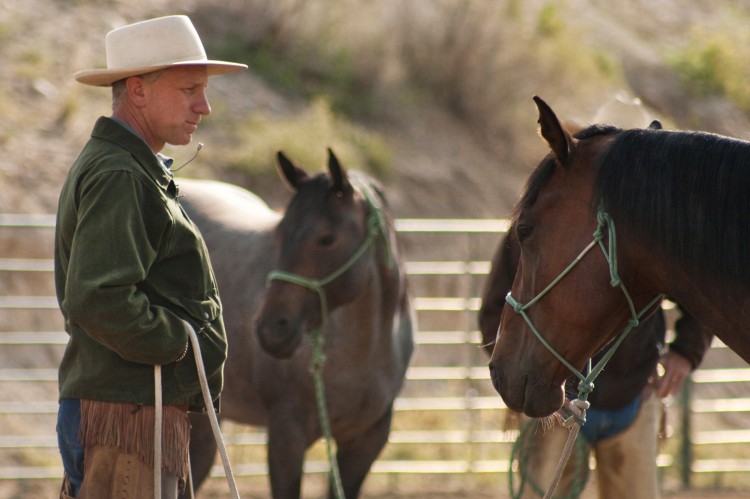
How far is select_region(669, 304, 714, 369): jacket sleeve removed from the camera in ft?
12.8

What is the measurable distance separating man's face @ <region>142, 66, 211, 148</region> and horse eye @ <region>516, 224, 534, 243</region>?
93 cm

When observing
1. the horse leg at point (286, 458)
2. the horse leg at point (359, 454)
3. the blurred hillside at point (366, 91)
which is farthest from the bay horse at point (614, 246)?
the blurred hillside at point (366, 91)

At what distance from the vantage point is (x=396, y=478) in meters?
7.47

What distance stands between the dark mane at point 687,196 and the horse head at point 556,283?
73 millimetres

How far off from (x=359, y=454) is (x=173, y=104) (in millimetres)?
2541

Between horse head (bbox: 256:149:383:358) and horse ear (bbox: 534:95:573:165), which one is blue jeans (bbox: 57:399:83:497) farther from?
horse head (bbox: 256:149:383:358)

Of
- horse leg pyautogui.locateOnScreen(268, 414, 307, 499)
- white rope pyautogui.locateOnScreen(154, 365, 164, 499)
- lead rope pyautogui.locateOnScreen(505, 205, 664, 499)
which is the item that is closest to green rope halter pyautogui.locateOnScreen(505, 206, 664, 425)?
lead rope pyautogui.locateOnScreen(505, 205, 664, 499)

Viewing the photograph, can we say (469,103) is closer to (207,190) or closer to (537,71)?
(537,71)

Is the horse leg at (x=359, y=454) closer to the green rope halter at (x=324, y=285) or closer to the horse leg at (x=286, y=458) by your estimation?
the green rope halter at (x=324, y=285)

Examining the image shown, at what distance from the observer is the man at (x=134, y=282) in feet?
8.43

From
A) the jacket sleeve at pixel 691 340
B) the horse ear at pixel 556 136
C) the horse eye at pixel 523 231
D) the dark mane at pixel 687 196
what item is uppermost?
the horse ear at pixel 556 136

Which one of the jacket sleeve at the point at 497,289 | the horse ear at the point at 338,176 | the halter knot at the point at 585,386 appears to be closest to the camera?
the halter knot at the point at 585,386

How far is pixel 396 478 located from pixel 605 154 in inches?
209

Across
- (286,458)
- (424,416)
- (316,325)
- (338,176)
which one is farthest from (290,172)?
(424,416)
